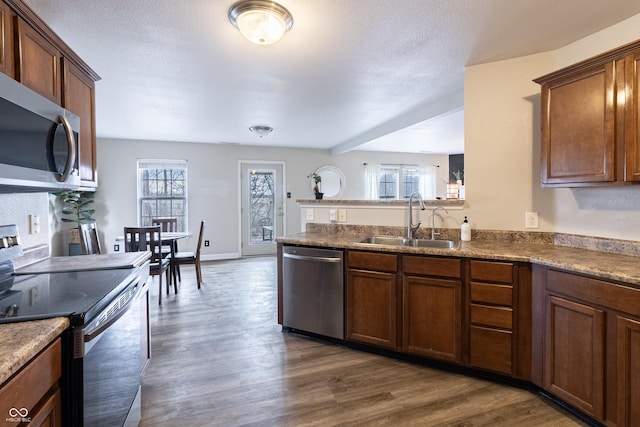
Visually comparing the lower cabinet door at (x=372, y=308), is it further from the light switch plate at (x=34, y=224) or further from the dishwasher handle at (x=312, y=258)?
the light switch plate at (x=34, y=224)

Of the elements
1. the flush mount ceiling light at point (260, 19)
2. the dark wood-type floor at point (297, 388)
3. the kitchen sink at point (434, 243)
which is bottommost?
the dark wood-type floor at point (297, 388)

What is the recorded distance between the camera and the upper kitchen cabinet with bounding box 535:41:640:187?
1.77 meters

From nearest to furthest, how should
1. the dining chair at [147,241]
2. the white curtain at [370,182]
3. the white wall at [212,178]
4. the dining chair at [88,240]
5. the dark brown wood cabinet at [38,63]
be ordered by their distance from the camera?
the dark brown wood cabinet at [38,63], the dining chair at [88,240], the dining chair at [147,241], the white wall at [212,178], the white curtain at [370,182]

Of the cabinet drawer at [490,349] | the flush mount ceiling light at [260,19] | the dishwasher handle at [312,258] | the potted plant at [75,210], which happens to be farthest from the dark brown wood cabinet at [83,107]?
the potted plant at [75,210]

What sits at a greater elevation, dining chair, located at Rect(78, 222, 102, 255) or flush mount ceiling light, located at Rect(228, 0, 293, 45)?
flush mount ceiling light, located at Rect(228, 0, 293, 45)

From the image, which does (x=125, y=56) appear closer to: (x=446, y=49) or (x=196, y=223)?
(x=446, y=49)

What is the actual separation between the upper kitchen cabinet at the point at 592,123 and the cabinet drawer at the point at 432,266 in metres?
0.86

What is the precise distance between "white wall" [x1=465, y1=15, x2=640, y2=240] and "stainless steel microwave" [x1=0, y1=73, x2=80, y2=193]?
275cm

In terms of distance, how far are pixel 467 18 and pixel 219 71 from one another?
1.98 meters

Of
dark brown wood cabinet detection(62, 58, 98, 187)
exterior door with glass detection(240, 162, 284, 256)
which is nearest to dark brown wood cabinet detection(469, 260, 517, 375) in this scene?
dark brown wood cabinet detection(62, 58, 98, 187)

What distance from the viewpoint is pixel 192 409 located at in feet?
6.23

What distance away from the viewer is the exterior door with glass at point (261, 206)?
6.80 metres

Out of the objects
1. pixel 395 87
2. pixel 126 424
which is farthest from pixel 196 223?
pixel 126 424

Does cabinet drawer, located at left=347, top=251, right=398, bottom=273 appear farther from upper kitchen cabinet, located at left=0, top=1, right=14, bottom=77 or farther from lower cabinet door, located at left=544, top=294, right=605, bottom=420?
upper kitchen cabinet, located at left=0, top=1, right=14, bottom=77
